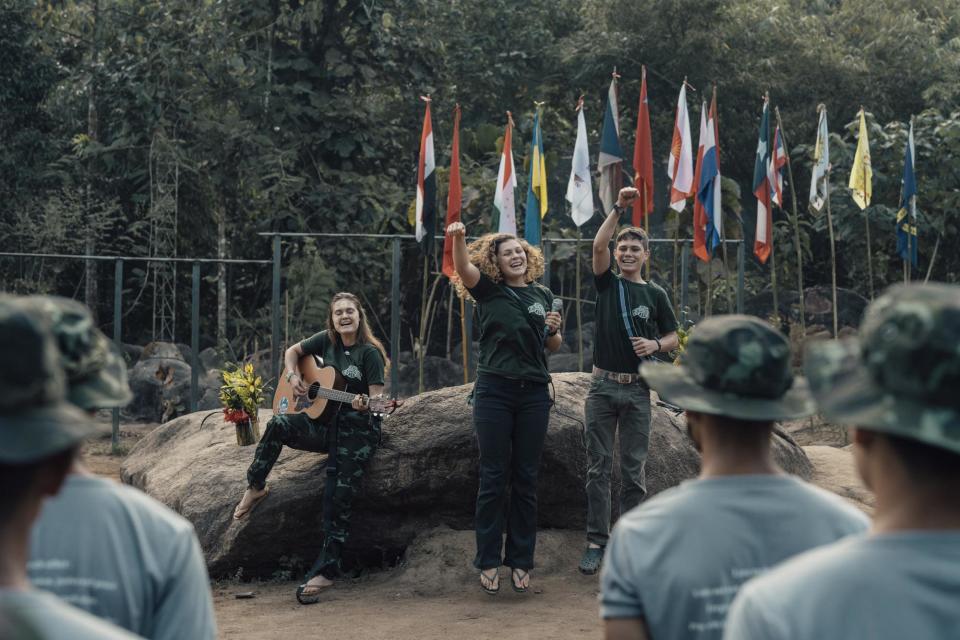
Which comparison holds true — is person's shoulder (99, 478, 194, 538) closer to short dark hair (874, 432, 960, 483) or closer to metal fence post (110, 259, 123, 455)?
short dark hair (874, 432, 960, 483)

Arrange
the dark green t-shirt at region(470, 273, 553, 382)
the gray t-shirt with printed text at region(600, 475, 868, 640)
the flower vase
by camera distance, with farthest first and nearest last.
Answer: the flower vase < the dark green t-shirt at region(470, 273, 553, 382) < the gray t-shirt with printed text at region(600, 475, 868, 640)

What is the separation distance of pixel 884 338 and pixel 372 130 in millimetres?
15173

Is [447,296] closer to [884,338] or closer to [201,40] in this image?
[201,40]

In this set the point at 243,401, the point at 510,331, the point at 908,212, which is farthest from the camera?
the point at 908,212

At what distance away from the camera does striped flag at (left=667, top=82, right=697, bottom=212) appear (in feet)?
37.1

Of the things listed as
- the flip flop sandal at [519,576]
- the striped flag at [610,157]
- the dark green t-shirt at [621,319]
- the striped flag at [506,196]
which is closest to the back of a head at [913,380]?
the dark green t-shirt at [621,319]

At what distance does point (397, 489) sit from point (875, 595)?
20.6ft

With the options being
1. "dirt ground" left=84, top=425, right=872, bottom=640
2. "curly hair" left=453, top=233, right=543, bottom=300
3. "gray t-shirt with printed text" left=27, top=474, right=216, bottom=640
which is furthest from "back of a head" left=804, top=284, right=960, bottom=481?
"curly hair" left=453, top=233, right=543, bottom=300

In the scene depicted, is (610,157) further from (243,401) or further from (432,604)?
(432,604)

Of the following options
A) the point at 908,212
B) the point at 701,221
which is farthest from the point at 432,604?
the point at 908,212

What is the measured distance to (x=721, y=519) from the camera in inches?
93.1

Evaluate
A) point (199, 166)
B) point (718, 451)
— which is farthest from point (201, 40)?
point (718, 451)

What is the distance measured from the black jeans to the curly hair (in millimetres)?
576

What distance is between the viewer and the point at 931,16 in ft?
74.1
